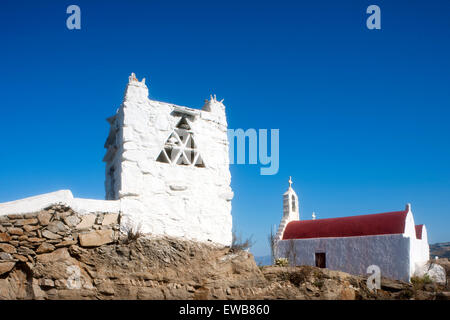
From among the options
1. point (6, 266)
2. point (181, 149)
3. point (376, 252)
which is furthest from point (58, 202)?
point (376, 252)

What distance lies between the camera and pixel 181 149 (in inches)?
349

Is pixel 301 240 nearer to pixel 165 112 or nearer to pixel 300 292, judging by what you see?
pixel 300 292

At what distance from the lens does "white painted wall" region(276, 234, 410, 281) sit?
584 inches

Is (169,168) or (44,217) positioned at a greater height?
(169,168)

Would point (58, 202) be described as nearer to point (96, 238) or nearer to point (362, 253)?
point (96, 238)

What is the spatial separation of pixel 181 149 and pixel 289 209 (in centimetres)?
1293

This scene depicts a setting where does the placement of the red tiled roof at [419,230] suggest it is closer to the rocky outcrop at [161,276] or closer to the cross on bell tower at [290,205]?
the cross on bell tower at [290,205]

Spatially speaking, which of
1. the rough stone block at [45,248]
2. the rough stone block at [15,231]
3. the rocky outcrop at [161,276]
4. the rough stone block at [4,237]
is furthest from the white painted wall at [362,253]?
the rough stone block at [4,237]

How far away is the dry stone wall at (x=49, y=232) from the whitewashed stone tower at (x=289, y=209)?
1358cm

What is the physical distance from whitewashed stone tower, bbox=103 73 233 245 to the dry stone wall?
0.48m

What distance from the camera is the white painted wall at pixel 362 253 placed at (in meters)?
14.8

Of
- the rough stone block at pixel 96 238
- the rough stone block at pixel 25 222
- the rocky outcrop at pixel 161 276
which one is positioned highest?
the rough stone block at pixel 25 222

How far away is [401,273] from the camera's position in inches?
581
